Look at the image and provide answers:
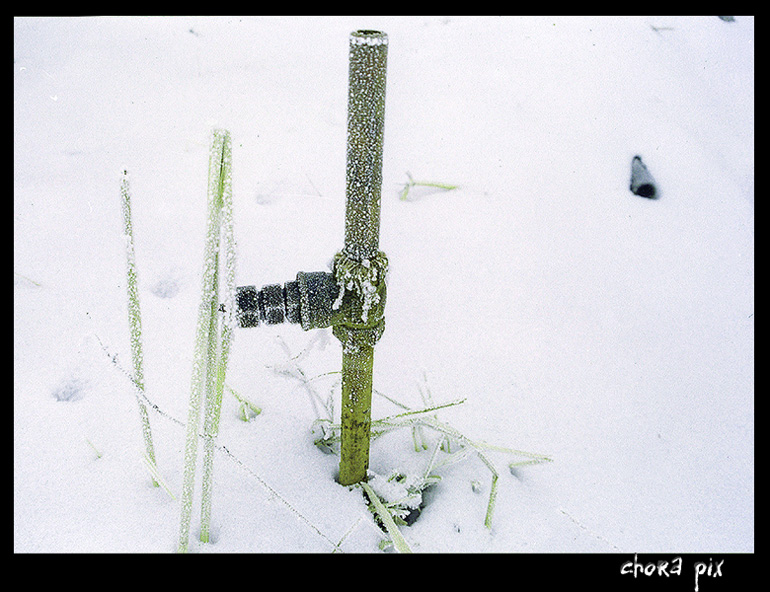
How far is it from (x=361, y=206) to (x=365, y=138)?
0.43ft

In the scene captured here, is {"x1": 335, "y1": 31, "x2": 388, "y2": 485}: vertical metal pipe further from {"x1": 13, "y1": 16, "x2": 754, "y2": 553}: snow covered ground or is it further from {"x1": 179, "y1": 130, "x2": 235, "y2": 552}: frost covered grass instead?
{"x1": 179, "y1": 130, "x2": 235, "y2": 552}: frost covered grass

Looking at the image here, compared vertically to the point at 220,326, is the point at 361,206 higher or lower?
higher

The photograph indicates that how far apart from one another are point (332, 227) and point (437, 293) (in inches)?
19.0

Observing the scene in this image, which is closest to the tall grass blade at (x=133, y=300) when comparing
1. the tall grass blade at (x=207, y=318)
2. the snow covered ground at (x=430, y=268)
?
the snow covered ground at (x=430, y=268)

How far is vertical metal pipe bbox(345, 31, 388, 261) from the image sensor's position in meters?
0.98

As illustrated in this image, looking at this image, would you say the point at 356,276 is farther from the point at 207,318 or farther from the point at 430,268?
the point at 430,268

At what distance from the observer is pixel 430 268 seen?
6.50 ft

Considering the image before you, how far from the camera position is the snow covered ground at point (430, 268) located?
4.39ft

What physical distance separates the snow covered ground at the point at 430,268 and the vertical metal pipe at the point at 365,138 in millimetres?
338

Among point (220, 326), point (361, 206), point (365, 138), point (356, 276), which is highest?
point (365, 138)

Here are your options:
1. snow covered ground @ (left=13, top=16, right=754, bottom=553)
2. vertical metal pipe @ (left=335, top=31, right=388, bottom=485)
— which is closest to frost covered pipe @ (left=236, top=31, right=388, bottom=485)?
vertical metal pipe @ (left=335, top=31, right=388, bottom=485)

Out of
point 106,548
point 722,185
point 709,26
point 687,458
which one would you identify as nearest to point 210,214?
point 106,548

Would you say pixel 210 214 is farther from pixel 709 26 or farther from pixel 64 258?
pixel 709 26

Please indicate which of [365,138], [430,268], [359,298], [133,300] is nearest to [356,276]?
[359,298]
